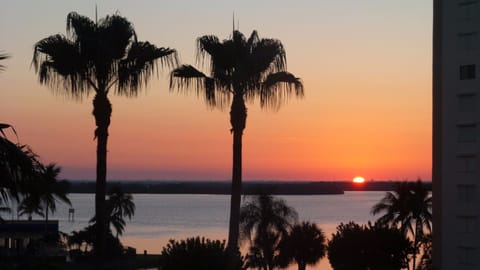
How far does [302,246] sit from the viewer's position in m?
59.4

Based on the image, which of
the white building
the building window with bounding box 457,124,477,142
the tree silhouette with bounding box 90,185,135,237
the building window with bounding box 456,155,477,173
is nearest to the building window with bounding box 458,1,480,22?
the white building

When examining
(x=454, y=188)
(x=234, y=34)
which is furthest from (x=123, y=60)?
(x=454, y=188)

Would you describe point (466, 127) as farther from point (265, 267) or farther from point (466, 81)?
point (265, 267)

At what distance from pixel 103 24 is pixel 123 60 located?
1.43m

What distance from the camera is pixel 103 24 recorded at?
2662cm

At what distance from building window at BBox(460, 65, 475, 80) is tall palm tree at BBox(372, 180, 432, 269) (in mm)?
15069

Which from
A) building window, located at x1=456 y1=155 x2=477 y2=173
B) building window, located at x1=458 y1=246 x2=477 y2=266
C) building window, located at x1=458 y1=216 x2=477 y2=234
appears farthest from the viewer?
building window, located at x1=456 y1=155 x2=477 y2=173

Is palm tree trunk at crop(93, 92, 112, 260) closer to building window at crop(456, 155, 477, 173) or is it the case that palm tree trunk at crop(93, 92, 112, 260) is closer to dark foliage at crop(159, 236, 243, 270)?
dark foliage at crop(159, 236, 243, 270)

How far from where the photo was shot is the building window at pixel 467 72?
48.7 metres

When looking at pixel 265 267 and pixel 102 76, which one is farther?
pixel 265 267

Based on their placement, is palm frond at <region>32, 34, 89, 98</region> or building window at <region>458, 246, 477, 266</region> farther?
building window at <region>458, 246, 477, 266</region>

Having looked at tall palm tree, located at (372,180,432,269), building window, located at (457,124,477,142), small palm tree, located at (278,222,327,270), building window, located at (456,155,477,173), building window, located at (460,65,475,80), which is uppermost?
building window, located at (460,65,475,80)

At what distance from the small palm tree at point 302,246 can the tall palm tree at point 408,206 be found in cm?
501

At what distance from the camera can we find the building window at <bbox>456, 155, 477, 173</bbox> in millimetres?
48344
